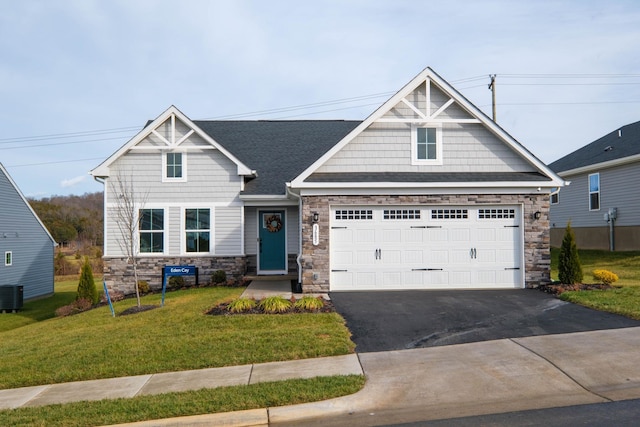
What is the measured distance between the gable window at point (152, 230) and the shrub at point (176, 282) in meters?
1.17

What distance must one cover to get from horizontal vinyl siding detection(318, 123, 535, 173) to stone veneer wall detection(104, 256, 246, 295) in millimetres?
6375

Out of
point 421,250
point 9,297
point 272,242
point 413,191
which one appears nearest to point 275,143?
point 272,242

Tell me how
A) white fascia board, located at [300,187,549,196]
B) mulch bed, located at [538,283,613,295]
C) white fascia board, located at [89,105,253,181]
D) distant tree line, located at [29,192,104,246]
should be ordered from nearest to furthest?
mulch bed, located at [538,283,613,295] → white fascia board, located at [300,187,549,196] → white fascia board, located at [89,105,253,181] → distant tree line, located at [29,192,104,246]

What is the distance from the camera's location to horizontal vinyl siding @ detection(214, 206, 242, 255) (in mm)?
Result: 18188

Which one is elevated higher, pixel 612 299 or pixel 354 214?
pixel 354 214

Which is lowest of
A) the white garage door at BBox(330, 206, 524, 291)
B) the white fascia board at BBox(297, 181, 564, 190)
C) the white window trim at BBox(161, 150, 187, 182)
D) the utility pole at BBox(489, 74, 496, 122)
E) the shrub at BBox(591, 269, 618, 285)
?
the shrub at BBox(591, 269, 618, 285)

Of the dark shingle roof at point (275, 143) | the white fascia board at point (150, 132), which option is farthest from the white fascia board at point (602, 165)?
the white fascia board at point (150, 132)

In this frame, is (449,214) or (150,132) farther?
(150,132)

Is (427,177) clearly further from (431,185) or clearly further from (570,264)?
(570,264)

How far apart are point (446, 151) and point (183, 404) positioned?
11050 millimetres

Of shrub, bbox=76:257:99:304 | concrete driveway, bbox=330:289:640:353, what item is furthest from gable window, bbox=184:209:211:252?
concrete driveway, bbox=330:289:640:353

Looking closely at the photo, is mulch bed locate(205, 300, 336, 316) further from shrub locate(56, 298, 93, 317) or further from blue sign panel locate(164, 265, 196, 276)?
shrub locate(56, 298, 93, 317)

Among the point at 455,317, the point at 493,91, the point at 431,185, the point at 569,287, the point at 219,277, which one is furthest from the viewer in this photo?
the point at 493,91

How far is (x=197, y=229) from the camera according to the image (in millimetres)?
18219
